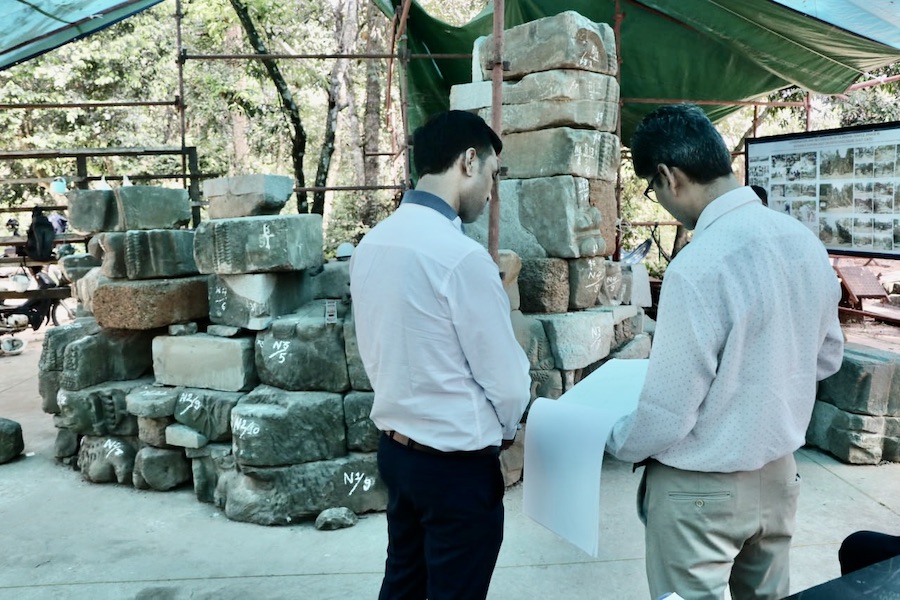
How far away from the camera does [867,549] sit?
5.34ft

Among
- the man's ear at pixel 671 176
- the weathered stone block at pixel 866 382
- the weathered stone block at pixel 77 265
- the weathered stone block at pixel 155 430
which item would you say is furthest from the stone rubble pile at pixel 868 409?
the weathered stone block at pixel 77 265

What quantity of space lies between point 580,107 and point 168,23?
1262cm

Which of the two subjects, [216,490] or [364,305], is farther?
[216,490]

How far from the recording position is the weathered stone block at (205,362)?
4285 mm

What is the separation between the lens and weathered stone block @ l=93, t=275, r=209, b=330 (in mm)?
4486

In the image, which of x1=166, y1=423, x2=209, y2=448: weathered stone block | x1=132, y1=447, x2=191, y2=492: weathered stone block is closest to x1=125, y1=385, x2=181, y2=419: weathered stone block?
x1=166, y1=423, x2=209, y2=448: weathered stone block

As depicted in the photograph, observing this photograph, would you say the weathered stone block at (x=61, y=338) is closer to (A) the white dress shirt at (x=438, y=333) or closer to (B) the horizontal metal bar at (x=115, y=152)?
(B) the horizontal metal bar at (x=115, y=152)

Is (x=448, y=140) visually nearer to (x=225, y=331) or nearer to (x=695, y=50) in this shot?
(x=225, y=331)

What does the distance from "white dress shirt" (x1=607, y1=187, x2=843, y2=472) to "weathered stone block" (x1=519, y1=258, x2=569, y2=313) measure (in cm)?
279

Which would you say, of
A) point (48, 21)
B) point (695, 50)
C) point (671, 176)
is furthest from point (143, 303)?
point (695, 50)

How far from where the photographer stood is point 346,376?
411 cm

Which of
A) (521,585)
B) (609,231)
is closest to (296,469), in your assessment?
(521,585)

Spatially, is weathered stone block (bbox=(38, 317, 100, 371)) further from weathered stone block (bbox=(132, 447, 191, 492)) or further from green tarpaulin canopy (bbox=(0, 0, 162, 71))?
green tarpaulin canopy (bbox=(0, 0, 162, 71))

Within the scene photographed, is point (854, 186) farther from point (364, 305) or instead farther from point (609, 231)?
point (364, 305)
